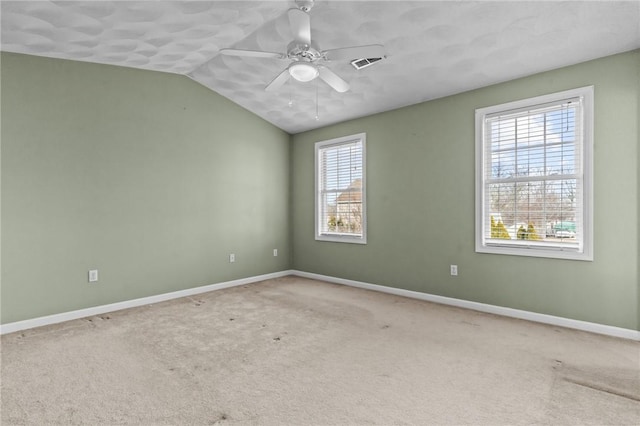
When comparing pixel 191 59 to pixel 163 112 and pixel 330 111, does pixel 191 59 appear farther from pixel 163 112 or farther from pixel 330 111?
pixel 330 111

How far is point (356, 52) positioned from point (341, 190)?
2.91 meters

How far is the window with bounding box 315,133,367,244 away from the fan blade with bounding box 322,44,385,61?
2378 millimetres

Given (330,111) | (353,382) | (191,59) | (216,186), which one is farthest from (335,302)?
(191,59)

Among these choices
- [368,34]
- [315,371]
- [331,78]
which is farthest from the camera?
[368,34]

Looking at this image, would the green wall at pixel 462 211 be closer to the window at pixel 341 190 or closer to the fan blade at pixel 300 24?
the window at pixel 341 190

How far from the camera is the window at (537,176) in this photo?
323 cm

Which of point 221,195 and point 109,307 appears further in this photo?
point 221,195

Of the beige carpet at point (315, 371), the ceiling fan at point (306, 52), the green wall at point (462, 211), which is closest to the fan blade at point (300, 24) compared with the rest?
the ceiling fan at point (306, 52)

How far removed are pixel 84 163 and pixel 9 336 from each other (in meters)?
1.78

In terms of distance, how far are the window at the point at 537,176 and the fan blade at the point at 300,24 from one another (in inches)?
92.4

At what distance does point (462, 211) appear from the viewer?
13.1ft

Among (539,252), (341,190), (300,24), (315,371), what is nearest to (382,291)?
(341,190)

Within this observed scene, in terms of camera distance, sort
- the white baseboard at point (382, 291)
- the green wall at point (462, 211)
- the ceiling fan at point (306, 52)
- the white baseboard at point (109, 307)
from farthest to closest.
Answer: the white baseboard at point (109, 307)
the white baseboard at point (382, 291)
the green wall at point (462, 211)
the ceiling fan at point (306, 52)

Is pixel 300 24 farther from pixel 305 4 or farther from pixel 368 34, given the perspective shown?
pixel 368 34
